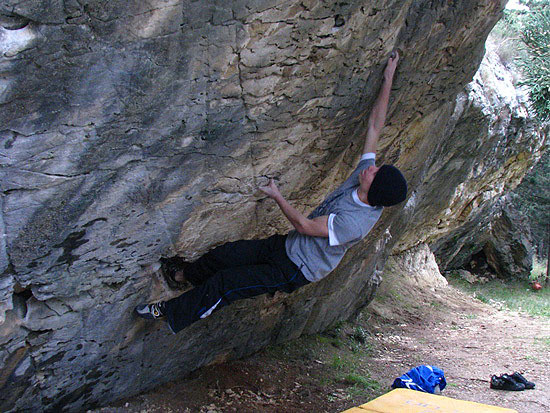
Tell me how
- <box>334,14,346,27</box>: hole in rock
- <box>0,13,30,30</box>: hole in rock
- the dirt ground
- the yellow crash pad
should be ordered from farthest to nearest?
the dirt ground, <box>334,14,346,27</box>: hole in rock, the yellow crash pad, <box>0,13,30,30</box>: hole in rock

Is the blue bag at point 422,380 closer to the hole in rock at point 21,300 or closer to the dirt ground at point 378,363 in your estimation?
the dirt ground at point 378,363

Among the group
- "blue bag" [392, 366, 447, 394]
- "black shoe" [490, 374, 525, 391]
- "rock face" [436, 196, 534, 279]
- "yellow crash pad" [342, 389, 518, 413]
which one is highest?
"yellow crash pad" [342, 389, 518, 413]

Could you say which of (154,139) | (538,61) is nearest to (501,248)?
(538,61)

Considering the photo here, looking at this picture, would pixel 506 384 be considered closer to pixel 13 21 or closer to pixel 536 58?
pixel 13 21

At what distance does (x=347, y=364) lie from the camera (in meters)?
6.66

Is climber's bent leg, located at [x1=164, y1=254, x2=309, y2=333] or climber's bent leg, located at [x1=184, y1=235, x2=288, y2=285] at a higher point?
climber's bent leg, located at [x1=184, y1=235, x2=288, y2=285]

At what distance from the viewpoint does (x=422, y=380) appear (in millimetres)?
5258

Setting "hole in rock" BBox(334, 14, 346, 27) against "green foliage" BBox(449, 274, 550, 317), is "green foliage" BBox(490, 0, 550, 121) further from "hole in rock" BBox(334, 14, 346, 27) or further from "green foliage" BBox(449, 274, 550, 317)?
"hole in rock" BBox(334, 14, 346, 27)

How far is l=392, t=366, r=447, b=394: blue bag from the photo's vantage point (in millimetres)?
5156

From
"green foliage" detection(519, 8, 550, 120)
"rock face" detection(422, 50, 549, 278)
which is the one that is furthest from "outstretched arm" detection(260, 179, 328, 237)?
"green foliage" detection(519, 8, 550, 120)

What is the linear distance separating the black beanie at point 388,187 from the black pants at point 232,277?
0.83 meters

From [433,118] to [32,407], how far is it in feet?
15.3

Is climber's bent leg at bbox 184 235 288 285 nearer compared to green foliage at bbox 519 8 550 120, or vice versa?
climber's bent leg at bbox 184 235 288 285

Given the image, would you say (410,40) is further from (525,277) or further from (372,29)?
(525,277)
